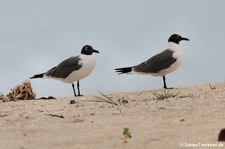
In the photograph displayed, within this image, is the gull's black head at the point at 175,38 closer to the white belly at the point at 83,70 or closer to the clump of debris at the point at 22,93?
the white belly at the point at 83,70

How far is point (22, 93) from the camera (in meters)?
13.6

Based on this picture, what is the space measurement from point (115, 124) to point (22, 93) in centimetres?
636

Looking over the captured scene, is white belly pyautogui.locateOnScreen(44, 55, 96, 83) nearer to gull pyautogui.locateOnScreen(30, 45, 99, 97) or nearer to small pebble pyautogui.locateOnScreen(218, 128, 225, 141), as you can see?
gull pyautogui.locateOnScreen(30, 45, 99, 97)

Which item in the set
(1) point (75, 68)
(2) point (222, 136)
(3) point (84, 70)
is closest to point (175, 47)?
(3) point (84, 70)

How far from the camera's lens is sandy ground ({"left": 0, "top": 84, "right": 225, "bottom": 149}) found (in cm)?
621

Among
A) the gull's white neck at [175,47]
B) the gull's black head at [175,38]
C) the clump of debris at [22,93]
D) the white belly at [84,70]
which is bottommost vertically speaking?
the clump of debris at [22,93]

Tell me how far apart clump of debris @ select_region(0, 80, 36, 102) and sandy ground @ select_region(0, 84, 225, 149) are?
99.9 inches

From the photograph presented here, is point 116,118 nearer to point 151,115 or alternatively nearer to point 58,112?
point 151,115

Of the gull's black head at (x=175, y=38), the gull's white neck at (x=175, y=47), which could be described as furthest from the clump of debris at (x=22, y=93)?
the gull's black head at (x=175, y=38)

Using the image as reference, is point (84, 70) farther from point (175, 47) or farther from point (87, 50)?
point (175, 47)

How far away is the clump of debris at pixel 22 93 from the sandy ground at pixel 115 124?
2.54 metres

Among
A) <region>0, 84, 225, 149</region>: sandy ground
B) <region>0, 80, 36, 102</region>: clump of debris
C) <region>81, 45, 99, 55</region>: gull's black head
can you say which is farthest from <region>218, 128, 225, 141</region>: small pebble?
<region>81, 45, 99, 55</region>: gull's black head

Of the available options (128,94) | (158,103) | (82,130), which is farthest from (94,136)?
(128,94)

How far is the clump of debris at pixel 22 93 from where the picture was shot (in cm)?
1352
